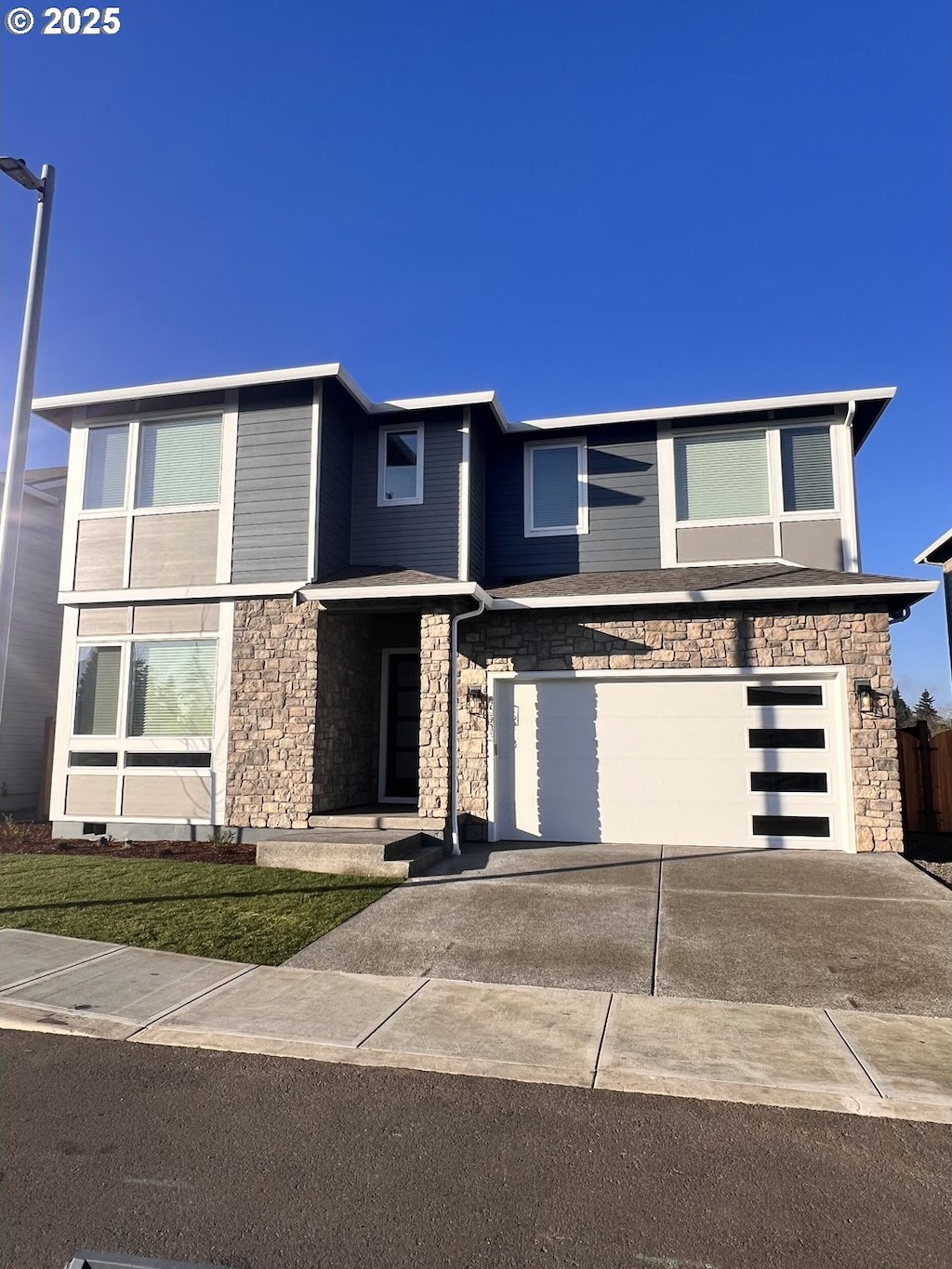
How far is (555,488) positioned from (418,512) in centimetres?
232

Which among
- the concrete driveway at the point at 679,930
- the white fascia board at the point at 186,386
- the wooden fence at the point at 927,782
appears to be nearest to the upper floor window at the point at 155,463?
the white fascia board at the point at 186,386

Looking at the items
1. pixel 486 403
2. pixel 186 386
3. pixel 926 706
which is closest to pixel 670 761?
pixel 486 403

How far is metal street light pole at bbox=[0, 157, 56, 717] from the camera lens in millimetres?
6699

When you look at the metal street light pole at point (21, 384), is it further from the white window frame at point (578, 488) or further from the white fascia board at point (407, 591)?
the white window frame at point (578, 488)

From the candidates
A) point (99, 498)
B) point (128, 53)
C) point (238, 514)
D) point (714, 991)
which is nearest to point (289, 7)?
point (128, 53)

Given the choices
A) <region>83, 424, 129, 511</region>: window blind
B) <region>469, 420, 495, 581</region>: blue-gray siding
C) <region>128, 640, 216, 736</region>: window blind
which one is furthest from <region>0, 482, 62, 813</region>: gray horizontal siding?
<region>469, 420, 495, 581</region>: blue-gray siding

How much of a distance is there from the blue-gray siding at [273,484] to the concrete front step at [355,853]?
369cm

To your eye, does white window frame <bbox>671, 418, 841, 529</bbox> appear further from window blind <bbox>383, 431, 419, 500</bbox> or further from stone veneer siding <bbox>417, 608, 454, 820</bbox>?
stone veneer siding <bbox>417, 608, 454, 820</bbox>

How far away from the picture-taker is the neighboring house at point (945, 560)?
14602 millimetres

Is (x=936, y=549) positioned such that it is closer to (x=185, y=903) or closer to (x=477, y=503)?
(x=477, y=503)

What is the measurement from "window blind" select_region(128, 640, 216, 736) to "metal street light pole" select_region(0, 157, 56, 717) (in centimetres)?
419

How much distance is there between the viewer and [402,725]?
1278 cm

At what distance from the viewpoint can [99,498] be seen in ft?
39.7

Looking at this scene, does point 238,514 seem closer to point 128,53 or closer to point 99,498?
point 99,498
